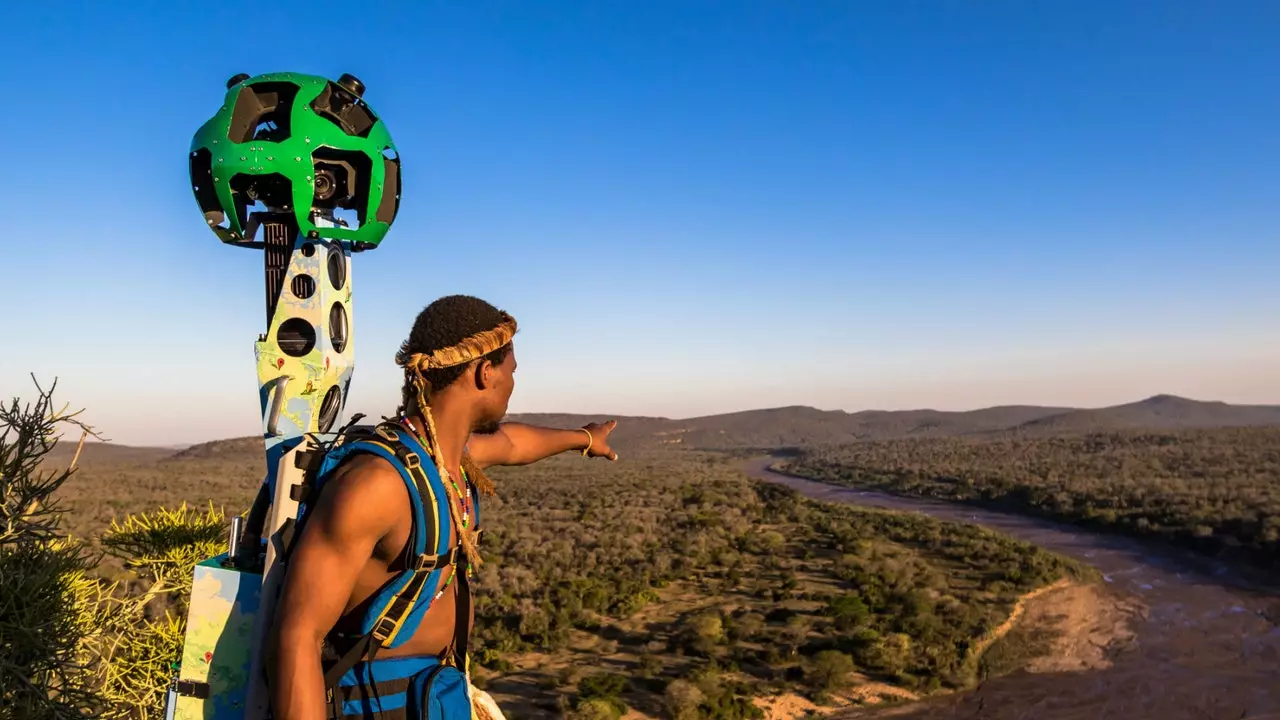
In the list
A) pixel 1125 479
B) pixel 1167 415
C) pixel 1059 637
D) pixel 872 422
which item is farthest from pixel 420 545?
pixel 1167 415

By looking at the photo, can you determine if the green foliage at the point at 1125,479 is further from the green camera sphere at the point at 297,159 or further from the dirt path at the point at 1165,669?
the green camera sphere at the point at 297,159

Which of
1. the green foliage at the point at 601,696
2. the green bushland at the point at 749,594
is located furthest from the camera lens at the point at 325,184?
the green bushland at the point at 749,594

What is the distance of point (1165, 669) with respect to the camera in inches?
512

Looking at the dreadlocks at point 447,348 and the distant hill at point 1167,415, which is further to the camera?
the distant hill at point 1167,415

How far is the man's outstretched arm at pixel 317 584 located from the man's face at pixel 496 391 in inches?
21.5

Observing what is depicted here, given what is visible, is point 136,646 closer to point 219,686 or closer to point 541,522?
point 219,686

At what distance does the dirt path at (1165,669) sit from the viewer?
11453mm

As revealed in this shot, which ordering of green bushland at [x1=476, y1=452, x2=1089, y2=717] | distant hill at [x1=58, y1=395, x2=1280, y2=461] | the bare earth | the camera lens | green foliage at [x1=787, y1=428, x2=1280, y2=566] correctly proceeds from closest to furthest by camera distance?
the camera lens < the bare earth < green bushland at [x1=476, y1=452, x2=1089, y2=717] < green foliage at [x1=787, y1=428, x2=1280, y2=566] < distant hill at [x1=58, y1=395, x2=1280, y2=461]

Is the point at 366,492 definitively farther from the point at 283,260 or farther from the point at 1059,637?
the point at 1059,637

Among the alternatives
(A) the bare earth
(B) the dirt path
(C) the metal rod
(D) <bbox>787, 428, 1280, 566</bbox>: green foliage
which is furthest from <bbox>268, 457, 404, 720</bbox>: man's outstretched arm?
(D) <bbox>787, 428, 1280, 566</bbox>: green foliage

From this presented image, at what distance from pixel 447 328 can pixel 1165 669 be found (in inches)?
614

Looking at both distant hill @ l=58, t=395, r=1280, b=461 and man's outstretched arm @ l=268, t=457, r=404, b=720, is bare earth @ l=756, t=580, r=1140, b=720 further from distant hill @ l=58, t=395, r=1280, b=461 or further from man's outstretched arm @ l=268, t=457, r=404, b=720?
distant hill @ l=58, t=395, r=1280, b=461

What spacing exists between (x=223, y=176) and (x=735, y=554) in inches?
819

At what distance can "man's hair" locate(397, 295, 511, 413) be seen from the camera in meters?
2.24
